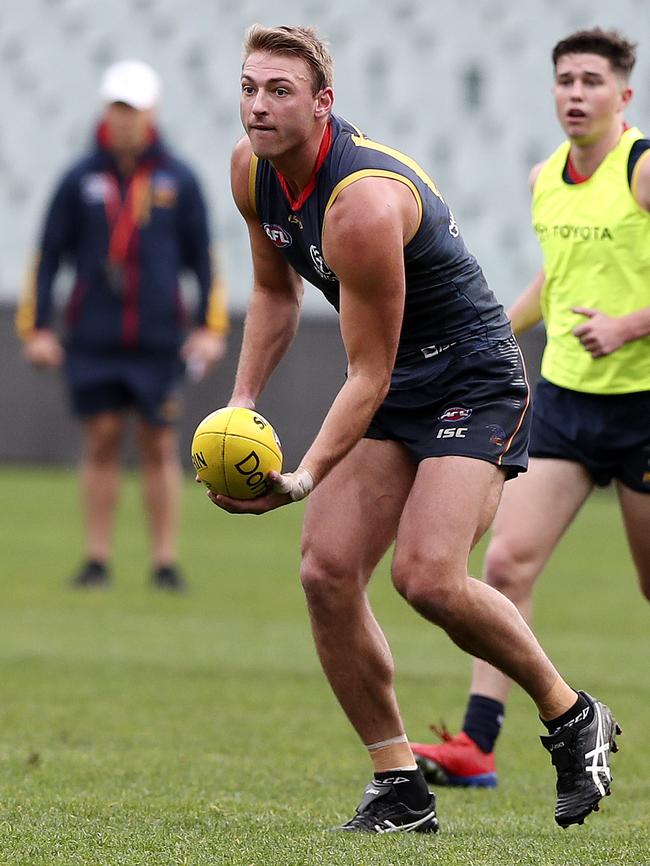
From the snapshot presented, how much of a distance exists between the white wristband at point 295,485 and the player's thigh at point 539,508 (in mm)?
1670

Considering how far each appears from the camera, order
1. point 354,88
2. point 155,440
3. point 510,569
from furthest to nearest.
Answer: point 354,88 < point 155,440 < point 510,569

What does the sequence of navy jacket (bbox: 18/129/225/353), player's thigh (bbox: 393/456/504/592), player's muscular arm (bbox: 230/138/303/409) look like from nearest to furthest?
player's thigh (bbox: 393/456/504/592) → player's muscular arm (bbox: 230/138/303/409) → navy jacket (bbox: 18/129/225/353)

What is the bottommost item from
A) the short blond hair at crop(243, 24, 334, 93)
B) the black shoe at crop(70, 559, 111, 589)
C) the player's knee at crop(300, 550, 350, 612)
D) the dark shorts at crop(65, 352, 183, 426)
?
the black shoe at crop(70, 559, 111, 589)

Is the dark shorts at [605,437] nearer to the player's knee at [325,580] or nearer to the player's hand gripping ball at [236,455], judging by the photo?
the player's knee at [325,580]

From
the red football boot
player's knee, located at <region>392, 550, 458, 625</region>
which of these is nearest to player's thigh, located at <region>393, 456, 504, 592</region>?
player's knee, located at <region>392, 550, 458, 625</region>

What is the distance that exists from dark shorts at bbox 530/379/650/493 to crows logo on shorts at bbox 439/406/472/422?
1224 millimetres

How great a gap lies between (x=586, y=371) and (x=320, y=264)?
64.6 inches

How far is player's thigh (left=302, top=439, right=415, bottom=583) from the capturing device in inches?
183

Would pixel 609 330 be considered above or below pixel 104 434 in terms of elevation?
above

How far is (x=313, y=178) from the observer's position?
14.8 feet

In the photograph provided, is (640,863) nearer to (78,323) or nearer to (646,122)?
(78,323)

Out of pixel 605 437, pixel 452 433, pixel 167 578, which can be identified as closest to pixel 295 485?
pixel 452 433

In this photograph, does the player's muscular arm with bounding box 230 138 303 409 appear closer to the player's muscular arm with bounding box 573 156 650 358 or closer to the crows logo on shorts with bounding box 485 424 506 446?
the crows logo on shorts with bounding box 485 424 506 446

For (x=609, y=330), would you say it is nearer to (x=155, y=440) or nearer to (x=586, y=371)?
(x=586, y=371)
